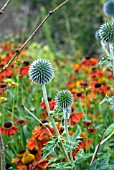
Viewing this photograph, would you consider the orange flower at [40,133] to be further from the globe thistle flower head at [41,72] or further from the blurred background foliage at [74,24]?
the blurred background foliage at [74,24]

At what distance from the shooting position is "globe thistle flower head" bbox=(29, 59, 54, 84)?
142 centimetres

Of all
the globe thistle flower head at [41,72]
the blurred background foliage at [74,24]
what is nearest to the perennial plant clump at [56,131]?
the globe thistle flower head at [41,72]

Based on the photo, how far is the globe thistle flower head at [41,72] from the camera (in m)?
1.42

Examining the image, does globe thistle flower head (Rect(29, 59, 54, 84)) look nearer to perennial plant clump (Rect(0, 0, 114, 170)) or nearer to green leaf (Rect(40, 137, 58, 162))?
perennial plant clump (Rect(0, 0, 114, 170))

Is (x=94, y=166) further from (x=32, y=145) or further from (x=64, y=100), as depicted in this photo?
(x=32, y=145)

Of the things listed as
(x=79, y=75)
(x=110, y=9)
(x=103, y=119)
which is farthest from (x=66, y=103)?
(x=79, y=75)

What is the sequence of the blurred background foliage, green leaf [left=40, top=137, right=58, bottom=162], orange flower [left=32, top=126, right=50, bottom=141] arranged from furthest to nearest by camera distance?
the blurred background foliage < orange flower [left=32, top=126, right=50, bottom=141] < green leaf [left=40, top=137, right=58, bottom=162]

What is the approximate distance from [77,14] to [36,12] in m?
2.47

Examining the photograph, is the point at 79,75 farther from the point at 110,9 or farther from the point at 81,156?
the point at 81,156

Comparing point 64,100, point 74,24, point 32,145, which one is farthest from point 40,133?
point 74,24

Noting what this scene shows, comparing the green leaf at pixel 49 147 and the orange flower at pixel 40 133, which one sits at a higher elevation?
the orange flower at pixel 40 133

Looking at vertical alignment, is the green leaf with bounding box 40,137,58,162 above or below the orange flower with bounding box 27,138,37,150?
below

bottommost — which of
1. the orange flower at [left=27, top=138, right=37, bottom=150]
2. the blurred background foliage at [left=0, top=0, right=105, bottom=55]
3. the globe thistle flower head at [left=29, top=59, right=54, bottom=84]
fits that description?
the orange flower at [left=27, top=138, right=37, bottom=150]

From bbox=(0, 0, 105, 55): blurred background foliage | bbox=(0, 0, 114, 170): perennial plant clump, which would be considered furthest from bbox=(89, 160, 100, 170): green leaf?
bbox=(0, 0, 105, 55): blurred background foliage
